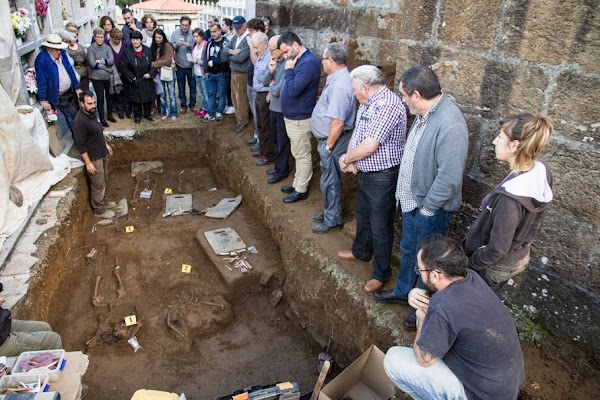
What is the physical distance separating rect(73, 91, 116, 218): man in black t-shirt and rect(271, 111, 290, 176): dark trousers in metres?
2.44

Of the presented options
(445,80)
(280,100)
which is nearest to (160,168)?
(280,100)

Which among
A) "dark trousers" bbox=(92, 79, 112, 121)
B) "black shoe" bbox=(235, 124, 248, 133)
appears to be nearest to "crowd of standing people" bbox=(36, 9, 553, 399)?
"dark trousers" bbox=(92, 79, 112, 121)

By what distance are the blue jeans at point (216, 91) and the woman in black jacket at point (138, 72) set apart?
1037 mm

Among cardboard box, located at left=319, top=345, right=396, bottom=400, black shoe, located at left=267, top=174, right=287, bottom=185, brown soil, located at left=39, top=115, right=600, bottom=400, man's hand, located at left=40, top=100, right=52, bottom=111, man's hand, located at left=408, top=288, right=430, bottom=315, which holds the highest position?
man's hand, located at left=40, top=100, right=52, bottom=111

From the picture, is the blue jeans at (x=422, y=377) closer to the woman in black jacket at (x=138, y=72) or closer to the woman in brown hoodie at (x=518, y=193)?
the woman in brown hoodie at (x=518, y=193)

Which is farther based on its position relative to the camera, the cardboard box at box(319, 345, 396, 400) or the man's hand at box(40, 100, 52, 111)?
the man's hand at box(40, 100, 52, 111)

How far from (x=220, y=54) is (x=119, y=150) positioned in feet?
8.39

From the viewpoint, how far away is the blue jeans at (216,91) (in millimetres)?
7855

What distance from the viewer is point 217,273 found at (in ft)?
17.7

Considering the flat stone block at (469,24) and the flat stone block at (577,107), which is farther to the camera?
the flat stone block at (469,24)

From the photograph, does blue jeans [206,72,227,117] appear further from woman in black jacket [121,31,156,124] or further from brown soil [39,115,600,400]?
brown soil [39,115,600,400]

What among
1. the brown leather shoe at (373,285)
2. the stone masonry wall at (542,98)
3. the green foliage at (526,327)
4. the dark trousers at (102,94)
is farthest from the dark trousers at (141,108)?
the green foliage at (526,327)

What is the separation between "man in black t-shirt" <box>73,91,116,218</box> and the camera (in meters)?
5.75

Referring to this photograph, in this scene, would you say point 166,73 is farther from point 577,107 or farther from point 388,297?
point 577,107
